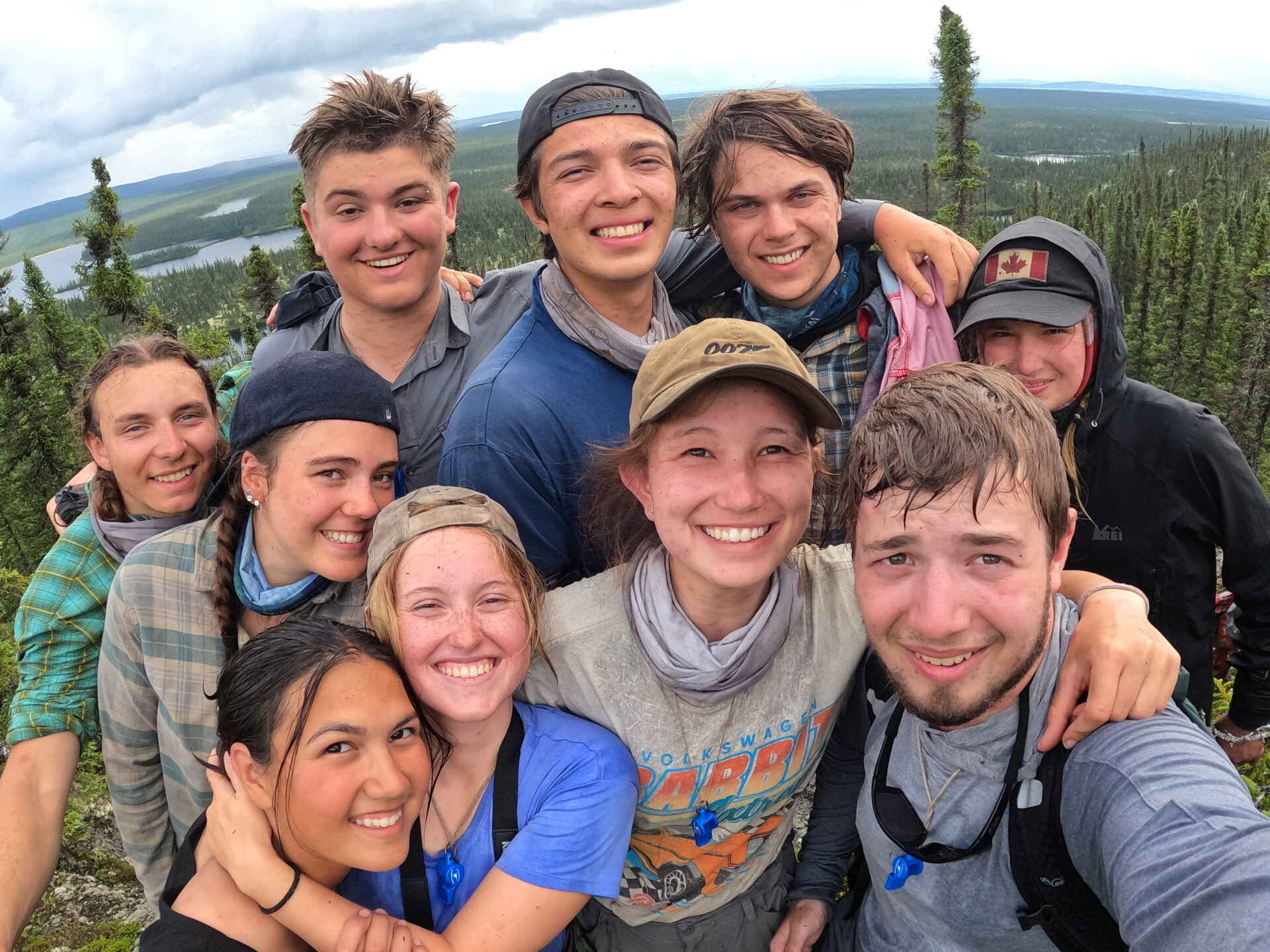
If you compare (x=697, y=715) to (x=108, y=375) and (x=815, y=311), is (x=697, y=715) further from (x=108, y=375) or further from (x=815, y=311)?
(x=108, y=375)

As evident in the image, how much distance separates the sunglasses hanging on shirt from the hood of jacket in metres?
2.05

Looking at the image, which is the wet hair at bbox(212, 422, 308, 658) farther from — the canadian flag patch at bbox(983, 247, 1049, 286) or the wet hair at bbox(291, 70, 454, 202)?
the canadian flag patch at bbox(983, 247, 1049, 286)

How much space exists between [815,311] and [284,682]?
10.4 ft

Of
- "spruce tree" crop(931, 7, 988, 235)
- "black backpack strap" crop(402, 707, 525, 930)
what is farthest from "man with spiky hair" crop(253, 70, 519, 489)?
"spruce tree" crop(931, 7, 988, 235)

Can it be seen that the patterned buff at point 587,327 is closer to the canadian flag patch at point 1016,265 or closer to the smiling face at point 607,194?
the smiling face at point 607,194

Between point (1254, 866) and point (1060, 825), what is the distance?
52 centimetres

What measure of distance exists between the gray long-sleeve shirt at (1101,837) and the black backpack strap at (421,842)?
1348 millimetres

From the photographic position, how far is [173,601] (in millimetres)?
3434

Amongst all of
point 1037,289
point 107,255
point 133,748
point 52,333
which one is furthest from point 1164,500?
point 52,333

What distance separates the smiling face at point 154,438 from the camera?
3.99 m

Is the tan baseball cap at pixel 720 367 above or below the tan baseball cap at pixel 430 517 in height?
above

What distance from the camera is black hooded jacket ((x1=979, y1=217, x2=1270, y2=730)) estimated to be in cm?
373

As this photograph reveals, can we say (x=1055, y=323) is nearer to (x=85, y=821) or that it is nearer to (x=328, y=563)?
(x=328, y=563)

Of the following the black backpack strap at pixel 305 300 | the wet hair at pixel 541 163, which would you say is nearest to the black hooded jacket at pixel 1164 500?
the wet hair at pixel 541 163
